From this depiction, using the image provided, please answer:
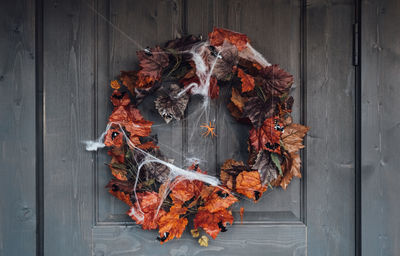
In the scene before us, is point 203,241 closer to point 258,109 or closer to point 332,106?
point 258,109

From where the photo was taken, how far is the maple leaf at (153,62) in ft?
2.97

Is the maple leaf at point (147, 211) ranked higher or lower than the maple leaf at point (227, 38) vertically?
lower

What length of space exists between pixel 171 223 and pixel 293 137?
48 centimetres

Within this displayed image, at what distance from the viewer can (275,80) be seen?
2.93 feet

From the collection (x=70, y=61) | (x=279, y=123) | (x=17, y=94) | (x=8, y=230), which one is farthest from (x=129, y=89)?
(x=8, y=230)

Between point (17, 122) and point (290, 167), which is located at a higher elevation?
point (17, 122)

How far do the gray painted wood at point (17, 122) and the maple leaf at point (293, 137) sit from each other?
854 millimetres

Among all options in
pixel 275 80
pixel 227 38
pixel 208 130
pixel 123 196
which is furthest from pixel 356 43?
pixel 123 196

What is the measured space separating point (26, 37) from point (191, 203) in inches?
31.4

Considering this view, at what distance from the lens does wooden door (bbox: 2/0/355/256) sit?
1.01 m

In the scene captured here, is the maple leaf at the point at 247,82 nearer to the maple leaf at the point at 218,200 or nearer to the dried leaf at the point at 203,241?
the maple leaf at the point at 218,200

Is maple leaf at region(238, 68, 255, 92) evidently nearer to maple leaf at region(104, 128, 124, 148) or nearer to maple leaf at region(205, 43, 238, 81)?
maple leaf at region(205, 43, 238, 81)

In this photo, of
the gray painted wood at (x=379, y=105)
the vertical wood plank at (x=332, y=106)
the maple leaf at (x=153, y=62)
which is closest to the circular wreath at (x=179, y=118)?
the maple leaf at (x=153, y=62)

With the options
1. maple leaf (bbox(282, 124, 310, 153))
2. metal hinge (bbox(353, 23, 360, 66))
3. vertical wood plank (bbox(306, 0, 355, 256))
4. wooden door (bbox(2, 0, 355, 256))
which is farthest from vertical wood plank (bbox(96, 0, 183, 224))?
metal hinge (bbox(353, 23, 360, 66))
